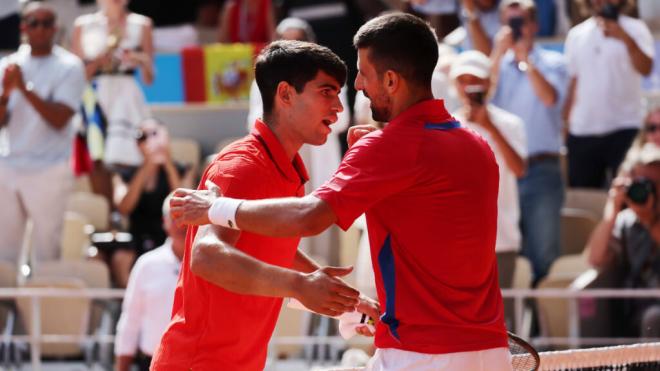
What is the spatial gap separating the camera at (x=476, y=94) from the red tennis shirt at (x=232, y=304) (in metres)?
4.37

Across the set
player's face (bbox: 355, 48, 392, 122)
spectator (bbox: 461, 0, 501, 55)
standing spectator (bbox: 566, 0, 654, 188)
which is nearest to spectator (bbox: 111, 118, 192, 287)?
spectator (bbox: 461, 0, 501, 55)

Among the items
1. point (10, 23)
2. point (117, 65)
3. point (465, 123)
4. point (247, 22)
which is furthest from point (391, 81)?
point (10, 23)

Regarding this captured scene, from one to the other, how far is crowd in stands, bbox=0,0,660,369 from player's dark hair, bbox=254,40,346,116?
4.02 meters

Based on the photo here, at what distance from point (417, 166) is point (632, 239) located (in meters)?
5.08

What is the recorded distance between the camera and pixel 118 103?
38.2 feet

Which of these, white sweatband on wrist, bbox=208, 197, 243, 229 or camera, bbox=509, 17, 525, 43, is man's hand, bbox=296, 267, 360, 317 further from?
camera, bbox=509, 17, 525, 43

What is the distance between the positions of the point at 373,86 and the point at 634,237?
5.01 metres

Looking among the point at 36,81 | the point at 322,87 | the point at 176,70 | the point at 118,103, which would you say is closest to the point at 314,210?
the point at 322,87

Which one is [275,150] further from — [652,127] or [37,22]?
[37,22]

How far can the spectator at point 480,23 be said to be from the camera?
10.9 m

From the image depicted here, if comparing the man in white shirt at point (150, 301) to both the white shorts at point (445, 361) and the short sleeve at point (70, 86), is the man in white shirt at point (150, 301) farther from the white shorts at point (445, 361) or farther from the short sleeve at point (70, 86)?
the white shorts at point (445, 361)

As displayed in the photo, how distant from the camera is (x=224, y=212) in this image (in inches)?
163

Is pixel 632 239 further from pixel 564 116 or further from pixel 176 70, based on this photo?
pixel 176 70

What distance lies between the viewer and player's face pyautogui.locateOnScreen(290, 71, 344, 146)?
468cm
